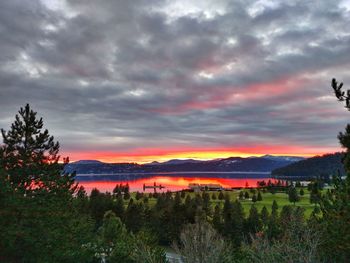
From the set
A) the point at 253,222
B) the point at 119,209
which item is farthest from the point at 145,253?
the point at 119,209

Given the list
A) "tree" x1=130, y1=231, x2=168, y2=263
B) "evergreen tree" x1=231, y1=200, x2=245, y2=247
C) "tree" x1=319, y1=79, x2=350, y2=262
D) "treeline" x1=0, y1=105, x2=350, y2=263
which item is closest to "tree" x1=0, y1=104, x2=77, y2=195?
"treeline" x1=0, y1=105, x2=350, y2=263

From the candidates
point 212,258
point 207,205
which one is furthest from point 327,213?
point 207,205

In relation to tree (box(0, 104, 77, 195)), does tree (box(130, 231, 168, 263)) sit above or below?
below

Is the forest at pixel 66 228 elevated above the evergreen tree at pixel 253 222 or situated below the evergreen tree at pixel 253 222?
above

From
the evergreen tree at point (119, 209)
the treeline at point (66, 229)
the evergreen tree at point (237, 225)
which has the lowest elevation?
the evergreen tree at point (237, 225)

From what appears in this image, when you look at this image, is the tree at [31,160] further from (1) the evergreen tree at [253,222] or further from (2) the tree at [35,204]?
(1) the evergreen tree at [253,222]

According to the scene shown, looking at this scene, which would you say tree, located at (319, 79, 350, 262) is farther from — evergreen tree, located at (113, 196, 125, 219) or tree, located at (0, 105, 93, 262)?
evergreen tree, located at (113, 196, 125, 219)

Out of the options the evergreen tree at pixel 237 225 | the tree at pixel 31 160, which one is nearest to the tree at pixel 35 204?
the tree at pixel 31 160

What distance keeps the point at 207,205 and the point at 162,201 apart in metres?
13.0

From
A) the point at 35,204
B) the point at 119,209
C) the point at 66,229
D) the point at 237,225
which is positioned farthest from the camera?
the point at 119,209

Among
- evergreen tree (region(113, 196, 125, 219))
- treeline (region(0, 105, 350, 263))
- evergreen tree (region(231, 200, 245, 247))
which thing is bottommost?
evergreen tree (region(231, 200, 245, 247))

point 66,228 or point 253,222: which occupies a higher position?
point 66,228

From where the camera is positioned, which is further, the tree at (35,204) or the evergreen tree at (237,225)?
the evergreen tree at (237,225)

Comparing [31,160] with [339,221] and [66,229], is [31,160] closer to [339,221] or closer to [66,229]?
[66,229]
